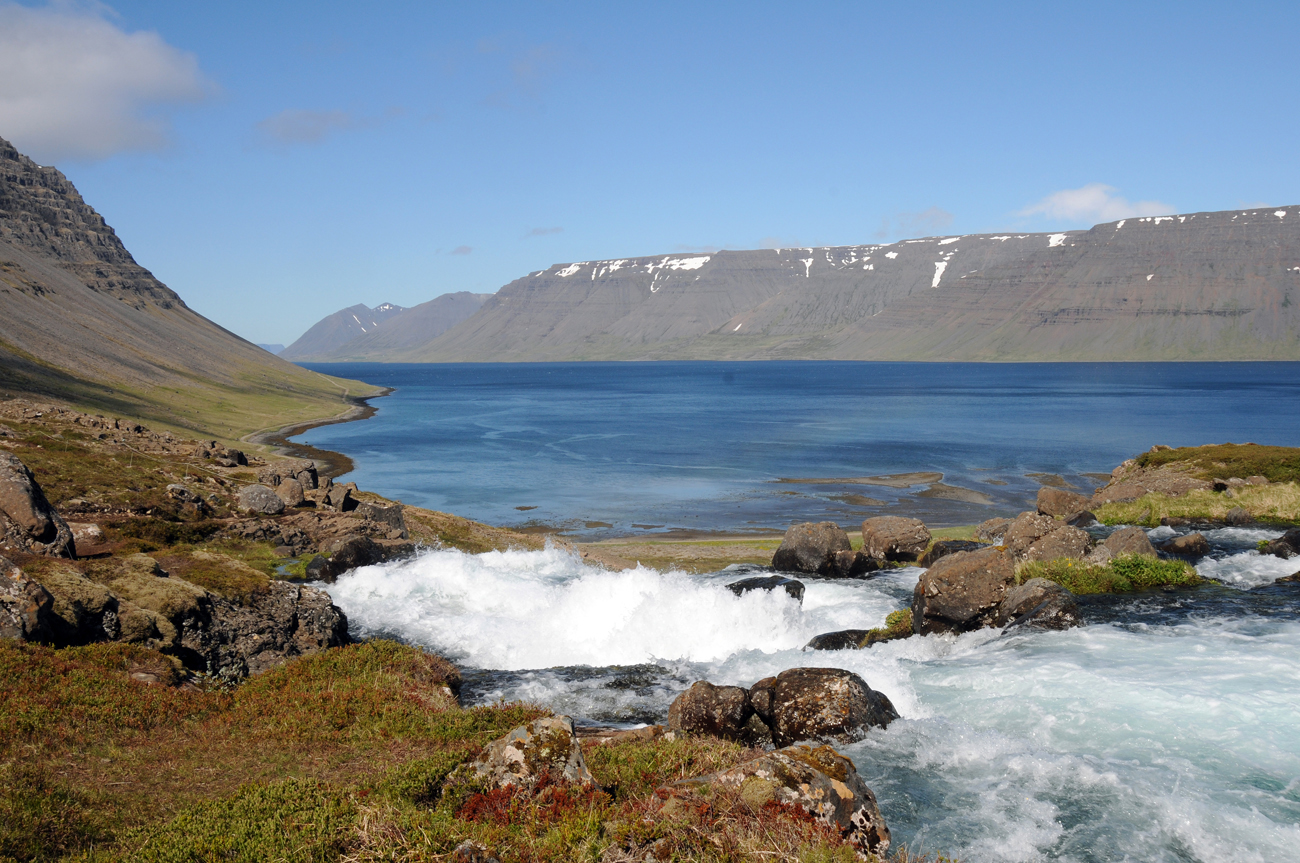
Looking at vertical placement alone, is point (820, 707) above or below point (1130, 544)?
below

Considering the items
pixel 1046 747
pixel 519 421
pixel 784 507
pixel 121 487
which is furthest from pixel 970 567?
pixel 519 421

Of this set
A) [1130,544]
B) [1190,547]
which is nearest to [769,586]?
[1130,544]

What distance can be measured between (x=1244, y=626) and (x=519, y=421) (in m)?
132

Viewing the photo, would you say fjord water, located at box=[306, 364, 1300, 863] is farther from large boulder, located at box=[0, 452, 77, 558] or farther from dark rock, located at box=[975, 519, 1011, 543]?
dark rock, located at box=[975, 519, 1011, 543]

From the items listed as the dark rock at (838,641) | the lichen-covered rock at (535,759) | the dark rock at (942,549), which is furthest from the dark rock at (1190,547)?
the lichen-covered rock at (535,759)

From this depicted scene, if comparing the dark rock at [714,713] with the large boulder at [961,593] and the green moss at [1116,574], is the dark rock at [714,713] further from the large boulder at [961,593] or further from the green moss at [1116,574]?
the green moss at [1116,574]

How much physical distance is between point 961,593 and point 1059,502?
81.9ft

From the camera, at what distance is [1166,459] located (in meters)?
52.7

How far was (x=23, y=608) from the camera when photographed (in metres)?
17.0

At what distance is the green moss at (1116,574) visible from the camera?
1049 inches

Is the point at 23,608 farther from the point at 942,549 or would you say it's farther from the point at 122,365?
the point at 122,365

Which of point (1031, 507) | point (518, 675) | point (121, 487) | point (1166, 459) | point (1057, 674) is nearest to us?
point (1057, 674)

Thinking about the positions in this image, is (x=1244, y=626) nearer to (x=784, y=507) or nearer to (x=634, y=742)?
(x=634, y=742)

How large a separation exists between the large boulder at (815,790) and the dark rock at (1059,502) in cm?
3806
